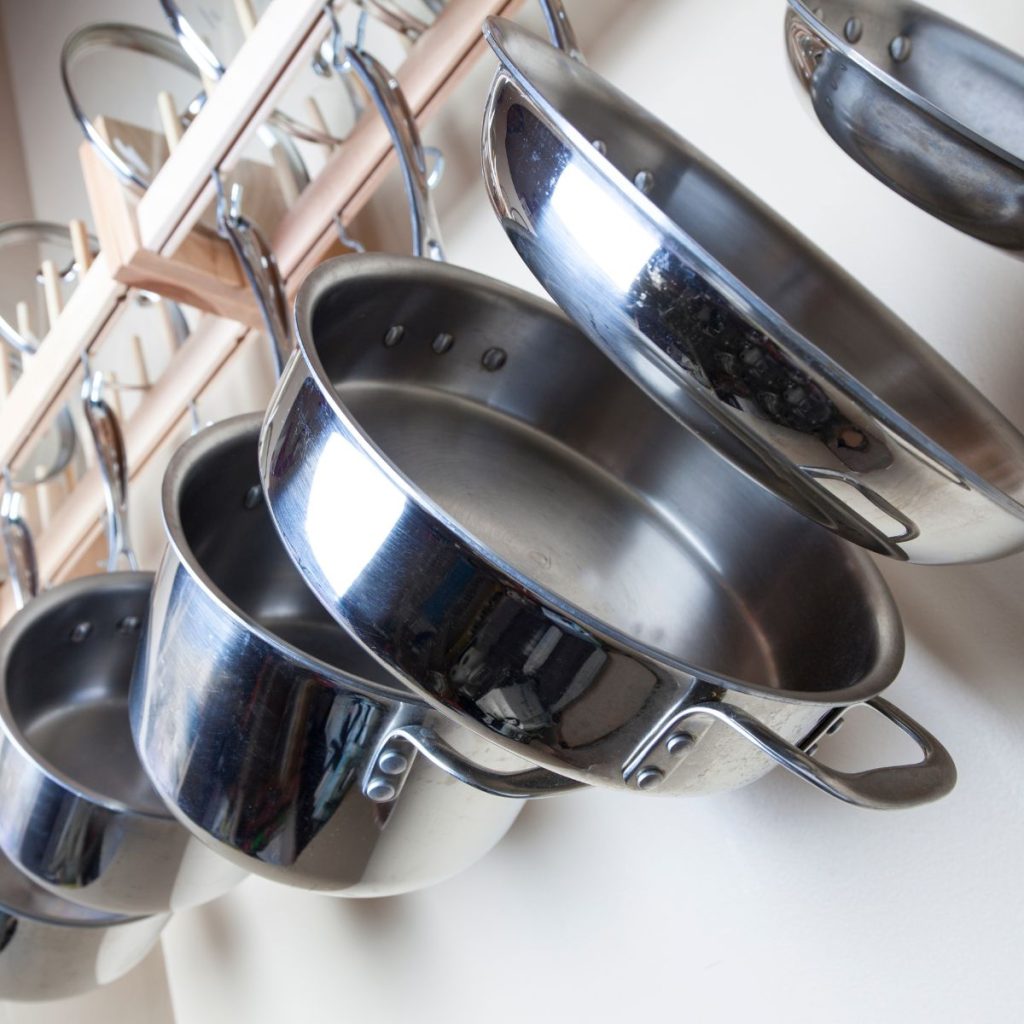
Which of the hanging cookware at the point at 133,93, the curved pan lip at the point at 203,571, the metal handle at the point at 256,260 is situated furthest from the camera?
the hanging cookware at the point at 133,93

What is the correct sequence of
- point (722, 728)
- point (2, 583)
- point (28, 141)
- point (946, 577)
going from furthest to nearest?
point (28, 141)
point (2, 583)
point (946, 577)
point (722, 728)

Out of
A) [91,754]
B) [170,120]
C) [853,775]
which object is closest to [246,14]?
[170,120]

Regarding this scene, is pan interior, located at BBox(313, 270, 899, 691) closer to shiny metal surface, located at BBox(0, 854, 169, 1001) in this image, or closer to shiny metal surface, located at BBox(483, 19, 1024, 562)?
shiny metal surface, located at BBox(483, 19, 1024, 562)

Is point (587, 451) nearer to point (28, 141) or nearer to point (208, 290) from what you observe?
point (208, 290)

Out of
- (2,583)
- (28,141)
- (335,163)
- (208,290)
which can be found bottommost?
(2,583)

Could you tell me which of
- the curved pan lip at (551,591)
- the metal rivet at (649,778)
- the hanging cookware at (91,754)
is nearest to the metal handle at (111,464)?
the hanging cookware at (91,754)

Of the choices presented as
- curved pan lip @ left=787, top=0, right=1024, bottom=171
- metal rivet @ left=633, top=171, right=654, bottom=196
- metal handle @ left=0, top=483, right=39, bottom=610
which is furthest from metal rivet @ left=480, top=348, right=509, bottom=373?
metal handle @ left=0, top=483, right=39, bottom=610

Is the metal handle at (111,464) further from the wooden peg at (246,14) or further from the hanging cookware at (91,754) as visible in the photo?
the wooden peg at (246,14)

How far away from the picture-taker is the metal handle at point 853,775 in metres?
0.30

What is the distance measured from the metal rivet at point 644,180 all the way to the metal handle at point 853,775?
231 millimetres

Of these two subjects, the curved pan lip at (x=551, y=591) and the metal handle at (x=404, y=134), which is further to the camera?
the metal handle at (x=404, y=134)

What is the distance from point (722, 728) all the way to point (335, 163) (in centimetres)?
46

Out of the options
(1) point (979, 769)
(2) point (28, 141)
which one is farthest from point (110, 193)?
(2) point (28, 141)

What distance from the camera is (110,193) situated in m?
0.71
